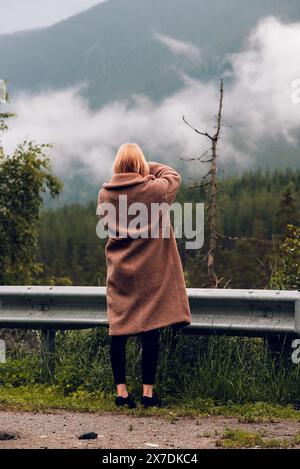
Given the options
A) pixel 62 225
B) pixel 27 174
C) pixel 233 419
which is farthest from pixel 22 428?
pixel 62 225

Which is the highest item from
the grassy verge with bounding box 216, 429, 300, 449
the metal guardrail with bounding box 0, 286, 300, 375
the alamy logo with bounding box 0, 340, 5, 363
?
the metal guardrail with bounding box 0, 286, 300, 375

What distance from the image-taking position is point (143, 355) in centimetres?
631

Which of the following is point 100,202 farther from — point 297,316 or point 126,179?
point 297,316

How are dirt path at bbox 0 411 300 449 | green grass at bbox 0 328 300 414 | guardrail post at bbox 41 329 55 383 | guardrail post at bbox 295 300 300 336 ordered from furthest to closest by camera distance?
guardrail post at bbox 41 329 55 383, green grass at bbox 0 328 300 414, guardrail post at bbox 295 300 300 336, dirt path at bbox 0 411 300 449

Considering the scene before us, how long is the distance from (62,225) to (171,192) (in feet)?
495

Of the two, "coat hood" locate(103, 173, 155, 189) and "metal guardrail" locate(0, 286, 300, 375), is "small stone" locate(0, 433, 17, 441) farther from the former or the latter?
"coat hood" locate(103, 173, 155, 189)

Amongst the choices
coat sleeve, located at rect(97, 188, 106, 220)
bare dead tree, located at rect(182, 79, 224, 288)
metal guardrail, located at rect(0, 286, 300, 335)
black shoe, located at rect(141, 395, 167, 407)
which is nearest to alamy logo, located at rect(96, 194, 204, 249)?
coat sleeve, located at rect(97, 188, 106, 220)

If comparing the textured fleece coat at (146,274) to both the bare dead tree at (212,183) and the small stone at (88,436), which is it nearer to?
the small stone at (88,436)

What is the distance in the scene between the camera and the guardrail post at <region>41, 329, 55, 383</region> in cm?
715

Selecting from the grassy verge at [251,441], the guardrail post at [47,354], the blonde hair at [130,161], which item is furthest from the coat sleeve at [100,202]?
the grassy verge at [251,441]
